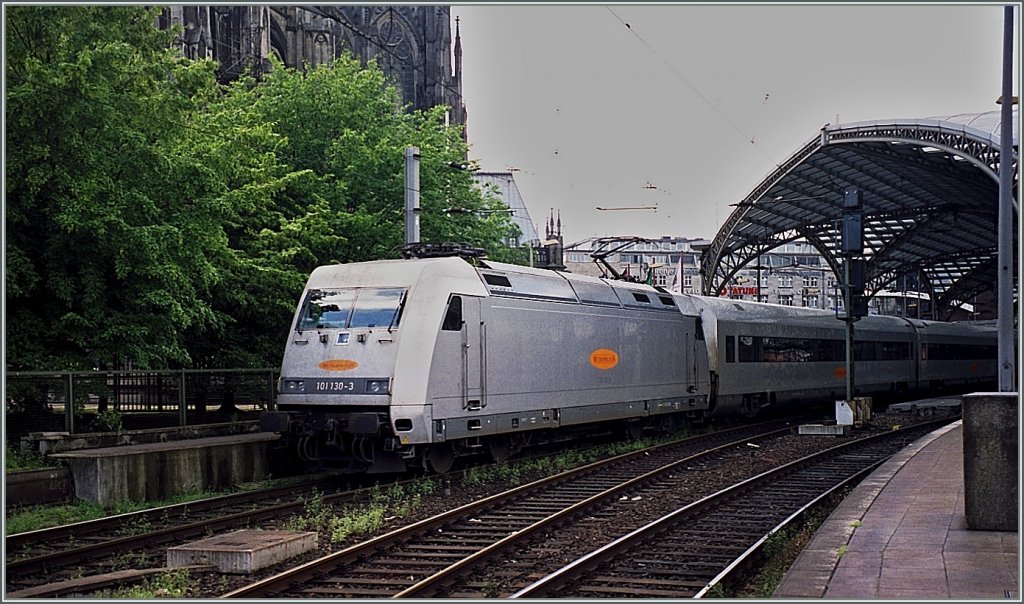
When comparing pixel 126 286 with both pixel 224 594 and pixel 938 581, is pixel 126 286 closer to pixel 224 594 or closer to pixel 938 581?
pixel 224 594

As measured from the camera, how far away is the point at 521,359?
18297 millimetres

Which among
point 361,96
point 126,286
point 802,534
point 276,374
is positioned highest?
point 361,96

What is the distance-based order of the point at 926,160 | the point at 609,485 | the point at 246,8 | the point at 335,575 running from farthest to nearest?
the point at 246,8, the point at 926,160, the point at 609,485, the point at 335,575

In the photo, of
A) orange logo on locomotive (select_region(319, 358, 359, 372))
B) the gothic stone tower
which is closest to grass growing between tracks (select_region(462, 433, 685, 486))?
orange logo on locomotive (select_region(319, 358, 359, 372))

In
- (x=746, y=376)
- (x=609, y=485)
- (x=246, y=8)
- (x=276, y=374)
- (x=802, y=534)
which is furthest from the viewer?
(x=246, y=8)

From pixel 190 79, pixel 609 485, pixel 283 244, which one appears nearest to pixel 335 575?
pixel 609 485

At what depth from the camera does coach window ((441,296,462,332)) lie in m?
16.2

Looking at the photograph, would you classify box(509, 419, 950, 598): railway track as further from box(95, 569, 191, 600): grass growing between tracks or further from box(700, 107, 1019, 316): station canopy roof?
box(700, 107, 1019, 316): station canopy roof

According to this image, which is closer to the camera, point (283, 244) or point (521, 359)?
point (521, 359)

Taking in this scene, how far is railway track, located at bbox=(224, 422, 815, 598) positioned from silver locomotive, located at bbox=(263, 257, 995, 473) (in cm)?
162

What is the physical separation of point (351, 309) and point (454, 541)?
569cm

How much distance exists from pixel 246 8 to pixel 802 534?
146 ft

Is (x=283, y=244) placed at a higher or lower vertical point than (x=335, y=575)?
higher

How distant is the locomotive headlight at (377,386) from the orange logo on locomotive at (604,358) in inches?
237
